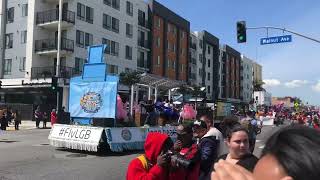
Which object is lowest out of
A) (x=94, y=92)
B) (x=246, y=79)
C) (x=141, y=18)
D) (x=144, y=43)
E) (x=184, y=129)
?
(x=184, y=129)

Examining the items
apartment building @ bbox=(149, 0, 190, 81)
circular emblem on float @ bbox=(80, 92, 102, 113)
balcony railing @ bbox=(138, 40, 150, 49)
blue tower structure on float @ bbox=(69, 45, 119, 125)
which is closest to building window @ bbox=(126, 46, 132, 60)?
balcony railing @ bbox=(138, 40, 150, 49)

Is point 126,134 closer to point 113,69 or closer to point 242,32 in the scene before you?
point 242,32

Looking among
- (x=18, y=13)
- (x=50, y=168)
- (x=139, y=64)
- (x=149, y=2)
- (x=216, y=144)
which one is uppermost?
(x=149, y=2)

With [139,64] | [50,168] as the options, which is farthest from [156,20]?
[50,168]

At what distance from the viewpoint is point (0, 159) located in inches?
646

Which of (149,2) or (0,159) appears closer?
(0,159)

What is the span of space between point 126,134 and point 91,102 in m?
2.08

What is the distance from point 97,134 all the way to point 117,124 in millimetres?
1344

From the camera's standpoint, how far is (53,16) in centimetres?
4938

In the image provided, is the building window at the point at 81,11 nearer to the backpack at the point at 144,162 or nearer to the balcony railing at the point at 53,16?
the balcony railing at the point at 53,16

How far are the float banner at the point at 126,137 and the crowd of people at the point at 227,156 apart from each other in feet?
34.9

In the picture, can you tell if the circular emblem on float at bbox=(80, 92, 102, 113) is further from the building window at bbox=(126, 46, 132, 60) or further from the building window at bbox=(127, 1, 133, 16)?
the building window at bbox=(127, 1, 133, 16)

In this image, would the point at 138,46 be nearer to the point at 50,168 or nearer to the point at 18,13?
the point at 18,13

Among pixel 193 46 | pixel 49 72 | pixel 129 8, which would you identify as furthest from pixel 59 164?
pixel 193 46
